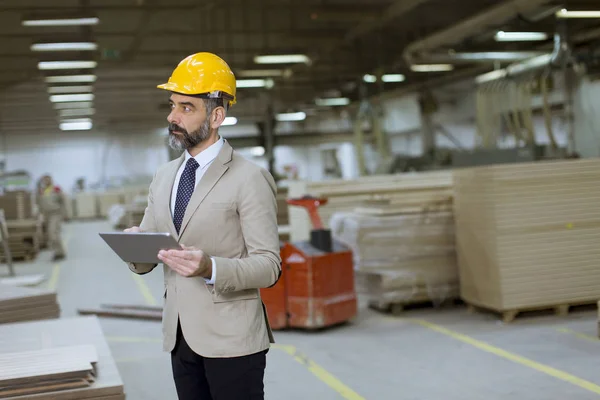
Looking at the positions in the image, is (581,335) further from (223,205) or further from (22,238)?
(22,238)

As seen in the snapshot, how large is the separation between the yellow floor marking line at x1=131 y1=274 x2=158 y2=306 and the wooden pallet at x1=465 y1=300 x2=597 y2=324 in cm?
431

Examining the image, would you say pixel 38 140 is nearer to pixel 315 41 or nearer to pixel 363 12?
pixel 315 41

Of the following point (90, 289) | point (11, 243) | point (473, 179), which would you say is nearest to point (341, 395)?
point (473, 179)

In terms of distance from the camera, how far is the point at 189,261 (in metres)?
2.04

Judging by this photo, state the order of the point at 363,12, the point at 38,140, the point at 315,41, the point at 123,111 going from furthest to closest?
the point at 38,140 < the point at 123,111 < the point at 315,41 < the point at 363,12

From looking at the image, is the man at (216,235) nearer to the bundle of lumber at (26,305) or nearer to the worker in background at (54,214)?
the bundle of lumber at (26,305)

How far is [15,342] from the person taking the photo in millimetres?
4004

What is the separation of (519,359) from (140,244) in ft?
14.2

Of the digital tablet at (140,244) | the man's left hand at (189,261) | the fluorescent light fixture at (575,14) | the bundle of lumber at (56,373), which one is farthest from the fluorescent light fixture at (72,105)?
the man's left hand at (189,261)

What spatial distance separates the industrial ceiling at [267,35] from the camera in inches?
473

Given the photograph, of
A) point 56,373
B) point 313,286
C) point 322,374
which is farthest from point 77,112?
point 56,373

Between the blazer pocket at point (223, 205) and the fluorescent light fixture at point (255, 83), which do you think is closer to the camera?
the blazer pocket at point (223, 205)

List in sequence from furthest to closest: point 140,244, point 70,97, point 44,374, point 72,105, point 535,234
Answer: point 72,105 < point 70,97 < point 535,234 < point 44,374 < point 140,244

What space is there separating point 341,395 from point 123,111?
24.1 m
